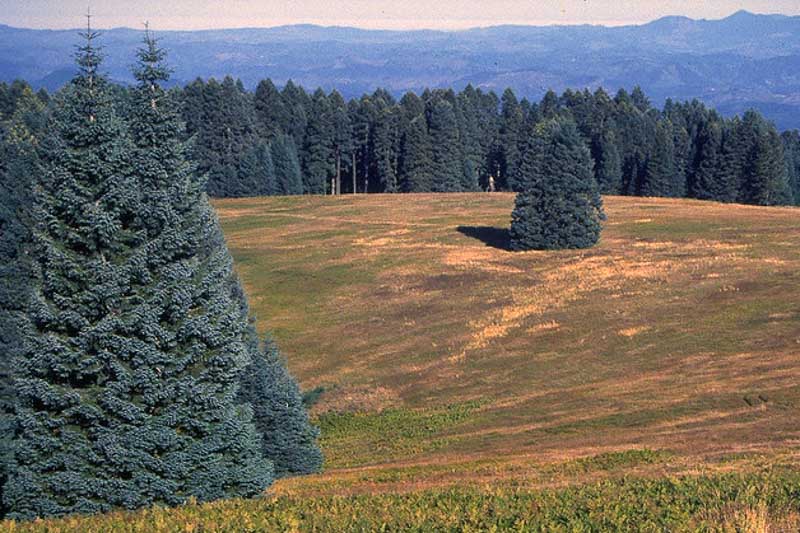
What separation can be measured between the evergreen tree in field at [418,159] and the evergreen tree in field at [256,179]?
57.1ft

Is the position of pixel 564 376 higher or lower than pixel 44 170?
lower

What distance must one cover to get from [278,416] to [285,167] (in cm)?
10048

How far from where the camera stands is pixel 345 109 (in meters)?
136

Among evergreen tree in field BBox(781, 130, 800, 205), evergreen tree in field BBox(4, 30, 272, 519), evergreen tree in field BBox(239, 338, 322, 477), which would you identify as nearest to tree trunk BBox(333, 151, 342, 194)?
evergreen tree in field BBox(781, 130, 800, 205)

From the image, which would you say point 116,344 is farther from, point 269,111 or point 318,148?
point 269,111

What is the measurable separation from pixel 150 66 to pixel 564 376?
68.7 ft

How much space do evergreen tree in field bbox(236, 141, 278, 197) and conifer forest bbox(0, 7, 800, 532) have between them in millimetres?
46565

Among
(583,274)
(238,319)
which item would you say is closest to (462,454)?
(238,319)

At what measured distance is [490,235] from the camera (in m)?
77.2

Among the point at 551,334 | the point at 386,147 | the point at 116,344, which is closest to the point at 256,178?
the point at 386,147

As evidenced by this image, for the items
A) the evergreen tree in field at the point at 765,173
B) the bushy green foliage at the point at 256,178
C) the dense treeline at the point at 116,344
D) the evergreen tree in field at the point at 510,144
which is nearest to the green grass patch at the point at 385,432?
the dense treeline at the point at 116,344

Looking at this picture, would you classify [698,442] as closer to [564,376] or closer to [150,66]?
[564,376]

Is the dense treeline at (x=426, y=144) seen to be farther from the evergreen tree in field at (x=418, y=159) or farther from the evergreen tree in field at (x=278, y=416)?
the evergreen tree in field at (x=278, y=416)

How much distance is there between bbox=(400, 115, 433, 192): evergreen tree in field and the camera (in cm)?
12431
